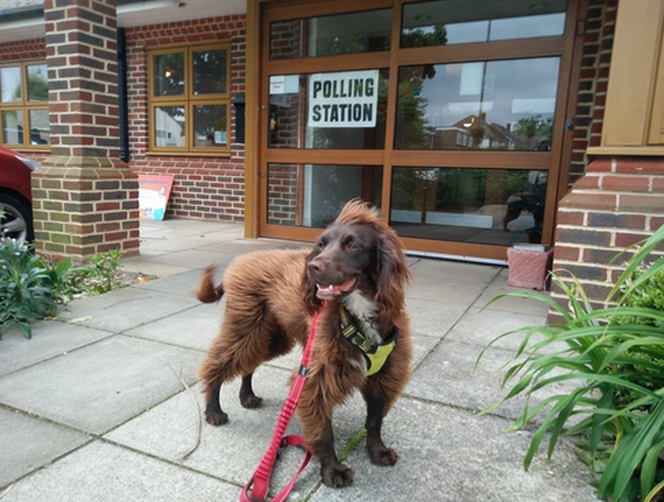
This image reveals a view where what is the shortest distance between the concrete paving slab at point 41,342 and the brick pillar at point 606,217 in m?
3.33

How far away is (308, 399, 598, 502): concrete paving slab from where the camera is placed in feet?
5.72

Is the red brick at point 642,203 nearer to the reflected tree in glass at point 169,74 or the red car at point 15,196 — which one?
the red car at point 15,196

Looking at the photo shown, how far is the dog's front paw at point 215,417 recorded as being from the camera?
219 centimetres

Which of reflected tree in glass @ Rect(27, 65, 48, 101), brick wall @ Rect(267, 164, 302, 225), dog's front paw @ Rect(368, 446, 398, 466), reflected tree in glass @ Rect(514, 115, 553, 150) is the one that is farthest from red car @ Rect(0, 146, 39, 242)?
reflected tree in glass @ Rect(27, 65, 48, 101)

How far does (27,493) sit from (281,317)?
1.11 metres

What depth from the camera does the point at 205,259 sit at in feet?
18.2

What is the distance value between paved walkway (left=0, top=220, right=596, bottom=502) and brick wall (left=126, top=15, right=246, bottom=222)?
519cm

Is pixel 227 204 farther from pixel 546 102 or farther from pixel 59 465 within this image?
pixel 59 465

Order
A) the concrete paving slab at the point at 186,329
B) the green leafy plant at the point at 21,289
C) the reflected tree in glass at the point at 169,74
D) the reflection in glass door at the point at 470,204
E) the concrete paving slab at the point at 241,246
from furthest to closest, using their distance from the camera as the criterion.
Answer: the reflected tree in glass at the point at 169,74 → the concrete paving slab at the point at 241,246 → the reflection in glass door at the point at 470,204 → the green leafy plant at the point at 21,289 → the concrete paving slab at the point at 186,329

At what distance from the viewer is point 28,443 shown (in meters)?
2.00

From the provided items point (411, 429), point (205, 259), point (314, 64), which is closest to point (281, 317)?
point (411, 429)

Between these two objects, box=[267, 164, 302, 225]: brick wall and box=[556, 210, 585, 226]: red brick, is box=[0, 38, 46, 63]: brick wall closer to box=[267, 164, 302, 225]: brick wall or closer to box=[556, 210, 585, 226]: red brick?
box=[267, 164, 302, 225]: brick wall

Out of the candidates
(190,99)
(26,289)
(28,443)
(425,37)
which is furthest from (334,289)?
(190,99)

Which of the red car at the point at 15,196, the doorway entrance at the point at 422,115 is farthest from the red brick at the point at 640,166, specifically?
the red car at the point at 15,196
